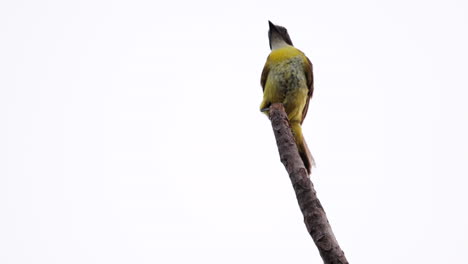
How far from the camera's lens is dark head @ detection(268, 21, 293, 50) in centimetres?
814

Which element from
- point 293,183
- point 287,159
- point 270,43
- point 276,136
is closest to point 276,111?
point 276,136

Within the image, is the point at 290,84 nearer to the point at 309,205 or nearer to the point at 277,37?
the point at 277,37

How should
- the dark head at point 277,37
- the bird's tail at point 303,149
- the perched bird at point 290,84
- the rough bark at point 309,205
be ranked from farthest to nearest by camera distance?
the dark head at point 277,37, the perched bird at point 290,84, the bird's tail at point 303,149, the rough bark at point 309,205

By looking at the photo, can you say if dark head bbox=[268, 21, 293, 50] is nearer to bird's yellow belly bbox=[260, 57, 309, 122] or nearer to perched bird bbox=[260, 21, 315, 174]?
perched bird bbox=[260, 21, 315, 174]

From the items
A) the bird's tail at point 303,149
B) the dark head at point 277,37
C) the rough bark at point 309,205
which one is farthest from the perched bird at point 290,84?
the rough bark at point 309,205

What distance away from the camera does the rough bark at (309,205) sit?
9.74ft

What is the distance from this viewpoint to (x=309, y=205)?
131 inches

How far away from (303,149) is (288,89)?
42.1 inches

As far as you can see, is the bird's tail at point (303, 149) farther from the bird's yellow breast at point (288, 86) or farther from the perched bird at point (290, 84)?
the bird's yellow breast at point (288, 86)

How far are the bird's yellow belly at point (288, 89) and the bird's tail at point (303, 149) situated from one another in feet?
0.55

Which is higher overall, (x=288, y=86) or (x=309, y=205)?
(x=288, y=86)

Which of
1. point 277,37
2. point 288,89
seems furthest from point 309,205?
point 277,37

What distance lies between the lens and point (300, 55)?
712 cm

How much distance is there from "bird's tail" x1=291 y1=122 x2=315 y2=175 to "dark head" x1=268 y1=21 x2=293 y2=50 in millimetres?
2021
